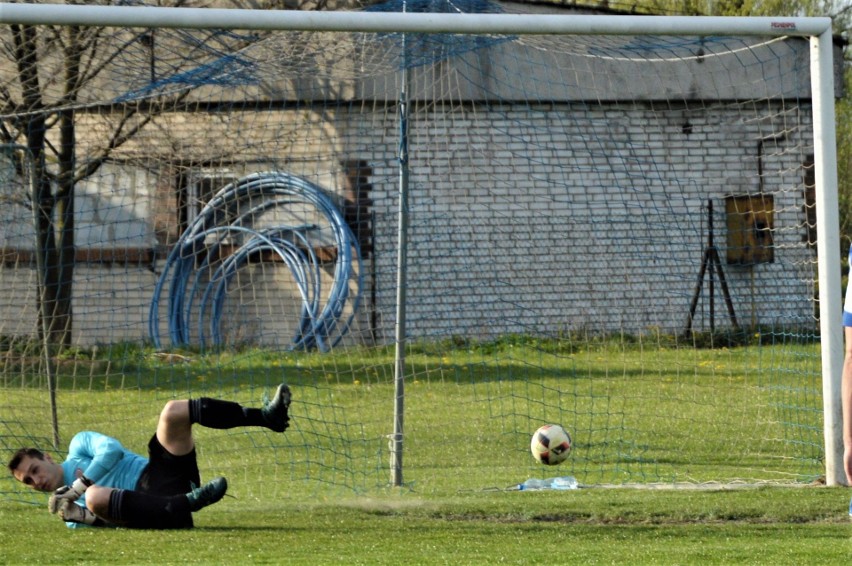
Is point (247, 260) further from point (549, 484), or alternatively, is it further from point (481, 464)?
→ point (549, 484)

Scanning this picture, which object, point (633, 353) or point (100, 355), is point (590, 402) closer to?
point (633, 353)

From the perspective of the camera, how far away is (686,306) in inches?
456

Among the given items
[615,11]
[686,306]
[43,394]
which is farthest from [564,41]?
[615,11]

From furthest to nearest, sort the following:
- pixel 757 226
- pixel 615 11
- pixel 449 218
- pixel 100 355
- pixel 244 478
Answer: pixel 615 11, pixel 449 218, pixel 757 226, pixel 100 355, pixel 244 478

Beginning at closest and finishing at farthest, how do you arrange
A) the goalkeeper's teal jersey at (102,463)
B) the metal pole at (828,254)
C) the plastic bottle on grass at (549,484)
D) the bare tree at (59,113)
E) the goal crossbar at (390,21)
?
the goalkeeper's teal jersey at (102,463), the goal crossbar at (390,21), the metal pole at (828,254), the plastic bottle on grass at (549,484), the bare tree at (59,113)

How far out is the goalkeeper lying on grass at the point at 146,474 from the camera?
20.1ft

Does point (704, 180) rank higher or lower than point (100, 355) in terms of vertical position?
higher

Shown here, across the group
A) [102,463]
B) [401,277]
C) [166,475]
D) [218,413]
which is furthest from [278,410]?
[401,277]

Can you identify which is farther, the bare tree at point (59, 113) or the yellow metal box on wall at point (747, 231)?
the yellow metal box on wall at point (747, 231)

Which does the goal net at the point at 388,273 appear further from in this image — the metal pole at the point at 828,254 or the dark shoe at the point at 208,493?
the dark shoe at the point at 208,493

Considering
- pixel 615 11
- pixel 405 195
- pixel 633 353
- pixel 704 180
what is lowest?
pixel 633 353

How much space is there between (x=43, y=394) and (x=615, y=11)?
10.5 meters

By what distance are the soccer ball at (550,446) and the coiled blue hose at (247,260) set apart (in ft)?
10.5

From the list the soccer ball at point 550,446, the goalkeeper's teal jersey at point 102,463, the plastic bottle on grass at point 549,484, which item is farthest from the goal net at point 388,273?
the goalkeeper's teal jersey at point 102,463
